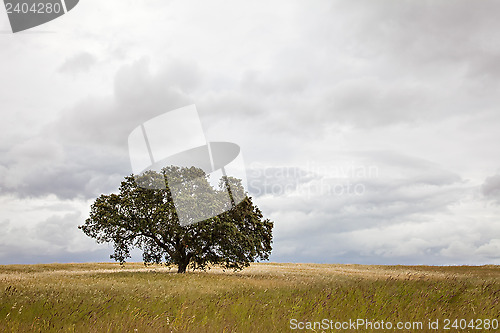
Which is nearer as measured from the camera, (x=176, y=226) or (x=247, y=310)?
(x=247, y=310)

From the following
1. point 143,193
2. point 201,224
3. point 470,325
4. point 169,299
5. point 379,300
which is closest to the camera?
point 470,325

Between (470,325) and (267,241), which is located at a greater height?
(267,241)

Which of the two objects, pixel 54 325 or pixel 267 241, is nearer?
pixel 54 325

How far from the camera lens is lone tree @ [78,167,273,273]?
31.9 meters

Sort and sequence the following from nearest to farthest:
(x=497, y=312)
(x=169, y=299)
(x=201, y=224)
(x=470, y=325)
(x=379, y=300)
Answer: (x=470, y=325) < (x=497, y=312) < (x=379, y=300) < (x=169, y=299) < (x=201, y=224)

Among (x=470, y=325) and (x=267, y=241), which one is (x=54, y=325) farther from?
(x=267, y=241)

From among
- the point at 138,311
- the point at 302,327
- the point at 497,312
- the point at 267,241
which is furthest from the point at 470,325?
the point at 267,241

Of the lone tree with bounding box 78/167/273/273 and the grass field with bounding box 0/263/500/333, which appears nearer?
the grass field with bounding box 0/263/500/333

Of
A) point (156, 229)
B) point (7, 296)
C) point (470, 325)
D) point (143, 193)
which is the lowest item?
point (470, 325)

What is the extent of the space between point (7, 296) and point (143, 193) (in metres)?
20.8

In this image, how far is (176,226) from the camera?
104ft

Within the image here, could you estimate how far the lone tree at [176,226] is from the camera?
31906 mm

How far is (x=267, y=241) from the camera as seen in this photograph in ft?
117

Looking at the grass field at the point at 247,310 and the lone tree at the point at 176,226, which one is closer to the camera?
the grass field at the point at 247,310
